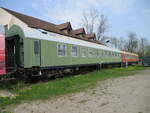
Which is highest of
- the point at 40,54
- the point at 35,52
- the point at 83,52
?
the point at 83,52

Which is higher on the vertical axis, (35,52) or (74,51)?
(74,51)

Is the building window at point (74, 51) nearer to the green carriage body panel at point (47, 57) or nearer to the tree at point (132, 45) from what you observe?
the green carriage body panel at point (47, 57)

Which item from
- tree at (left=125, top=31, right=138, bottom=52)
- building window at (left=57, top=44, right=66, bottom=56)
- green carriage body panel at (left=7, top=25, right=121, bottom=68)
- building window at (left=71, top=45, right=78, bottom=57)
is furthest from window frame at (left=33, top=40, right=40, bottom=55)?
tree at (left=125, top=31, right=138, bottom=52)

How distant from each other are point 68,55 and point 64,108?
7654mm

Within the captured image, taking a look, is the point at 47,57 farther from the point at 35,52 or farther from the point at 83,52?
the point at 83,52

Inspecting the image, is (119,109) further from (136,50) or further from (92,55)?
(136,50)

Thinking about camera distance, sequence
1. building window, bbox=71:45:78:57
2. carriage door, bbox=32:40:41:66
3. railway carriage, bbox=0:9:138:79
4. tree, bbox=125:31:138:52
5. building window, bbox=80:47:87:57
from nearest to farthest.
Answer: railway carriage, bbox=0:9:138:79
carriage door, bbox=32:40:41:66
building window, bbox=71:45:78:57
building window, bbox=80:47:87:57
tree, bbox=125:31:138:52

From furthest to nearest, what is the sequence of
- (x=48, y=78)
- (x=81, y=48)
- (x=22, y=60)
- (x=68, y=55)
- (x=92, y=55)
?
(x=92, y=55) → (x=81, y=48) → (x=68, y=55) → (x=48, y=78) → (x=22, y=60)

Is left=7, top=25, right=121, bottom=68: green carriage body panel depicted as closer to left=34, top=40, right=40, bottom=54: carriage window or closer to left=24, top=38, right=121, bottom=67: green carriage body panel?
left=24, top=38, right=121, bottom=67: green carriage body panel

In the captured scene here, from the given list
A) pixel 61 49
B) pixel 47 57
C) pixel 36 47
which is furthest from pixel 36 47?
pixel 61 49

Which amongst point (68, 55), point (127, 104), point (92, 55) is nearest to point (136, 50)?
point (92, 55)

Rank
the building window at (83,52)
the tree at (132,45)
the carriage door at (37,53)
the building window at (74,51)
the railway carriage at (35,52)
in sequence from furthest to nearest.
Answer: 1. the tree at (132,45)
2. the building window at (83,52)
3. the building window at (74,51)
4. the carriage door at (37,53)
5. the railway carriage at (35,52)

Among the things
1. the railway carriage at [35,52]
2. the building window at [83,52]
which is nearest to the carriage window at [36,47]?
the railway carriage at [35,52]

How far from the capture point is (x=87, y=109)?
14.9 ft
